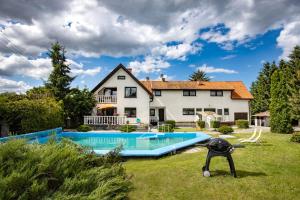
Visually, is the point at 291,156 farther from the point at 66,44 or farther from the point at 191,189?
the point at 66,44

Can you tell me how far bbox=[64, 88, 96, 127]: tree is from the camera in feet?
Answer: 89.7

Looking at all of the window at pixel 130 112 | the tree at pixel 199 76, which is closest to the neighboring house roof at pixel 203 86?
the window at pixel 130 112

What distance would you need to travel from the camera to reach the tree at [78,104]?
2733cm

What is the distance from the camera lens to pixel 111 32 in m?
22.2

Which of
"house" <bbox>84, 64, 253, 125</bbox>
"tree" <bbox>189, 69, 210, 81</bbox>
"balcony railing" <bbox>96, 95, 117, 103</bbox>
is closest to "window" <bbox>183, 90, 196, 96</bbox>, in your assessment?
"house" <bbox>84, 64, 253, 125</bbox>

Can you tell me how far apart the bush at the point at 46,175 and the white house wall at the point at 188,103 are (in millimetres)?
31070

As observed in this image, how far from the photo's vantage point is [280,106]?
2067 centimetres

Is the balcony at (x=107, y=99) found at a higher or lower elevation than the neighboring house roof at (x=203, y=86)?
lower

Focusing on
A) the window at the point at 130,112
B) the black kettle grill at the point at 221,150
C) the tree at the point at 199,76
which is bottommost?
the black kettle grill at the point at 221,150

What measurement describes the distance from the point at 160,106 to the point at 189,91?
5.57 metres

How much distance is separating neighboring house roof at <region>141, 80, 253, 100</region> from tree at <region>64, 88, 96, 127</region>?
11.0 metres

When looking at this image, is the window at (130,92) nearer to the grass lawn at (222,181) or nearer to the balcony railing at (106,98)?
the balcony railing at (106,98)

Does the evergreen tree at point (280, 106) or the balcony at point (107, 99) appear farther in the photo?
the balcony at point (107, 99)

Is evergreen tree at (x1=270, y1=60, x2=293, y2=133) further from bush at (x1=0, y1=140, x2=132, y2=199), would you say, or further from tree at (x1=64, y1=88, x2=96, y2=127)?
tree at (x1=64, y1=88, x2=96, y2=127)
